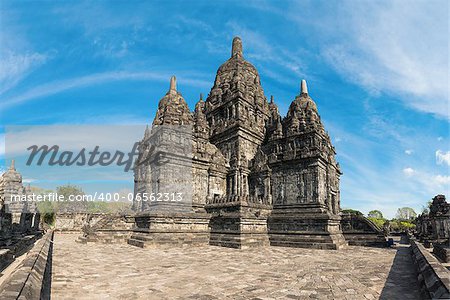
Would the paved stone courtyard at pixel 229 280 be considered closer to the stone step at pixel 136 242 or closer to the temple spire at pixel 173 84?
the stone step at pixel 136 242

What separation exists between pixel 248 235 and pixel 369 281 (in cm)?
1093

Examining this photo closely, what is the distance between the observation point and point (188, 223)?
19.6m

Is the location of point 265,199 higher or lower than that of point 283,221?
higher

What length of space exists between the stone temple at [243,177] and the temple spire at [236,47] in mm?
5862

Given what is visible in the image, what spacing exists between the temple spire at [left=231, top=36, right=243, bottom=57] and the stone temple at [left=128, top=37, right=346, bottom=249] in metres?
5.86

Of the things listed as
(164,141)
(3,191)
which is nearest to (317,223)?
(164,141)

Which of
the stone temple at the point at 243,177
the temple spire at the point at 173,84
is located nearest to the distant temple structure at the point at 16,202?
the stone temple at the point at 243,177

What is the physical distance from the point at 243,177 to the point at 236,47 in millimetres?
19460

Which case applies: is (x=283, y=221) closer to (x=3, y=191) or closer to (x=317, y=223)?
(x=317, y=223)

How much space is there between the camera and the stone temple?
1897 centimetres

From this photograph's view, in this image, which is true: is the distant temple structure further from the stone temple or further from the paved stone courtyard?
the paved stone courtyard

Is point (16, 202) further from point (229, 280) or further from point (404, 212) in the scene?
point (404, 212)

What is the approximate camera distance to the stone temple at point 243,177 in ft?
62.2

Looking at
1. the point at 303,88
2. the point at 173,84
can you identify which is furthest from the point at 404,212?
the point at 173,84
